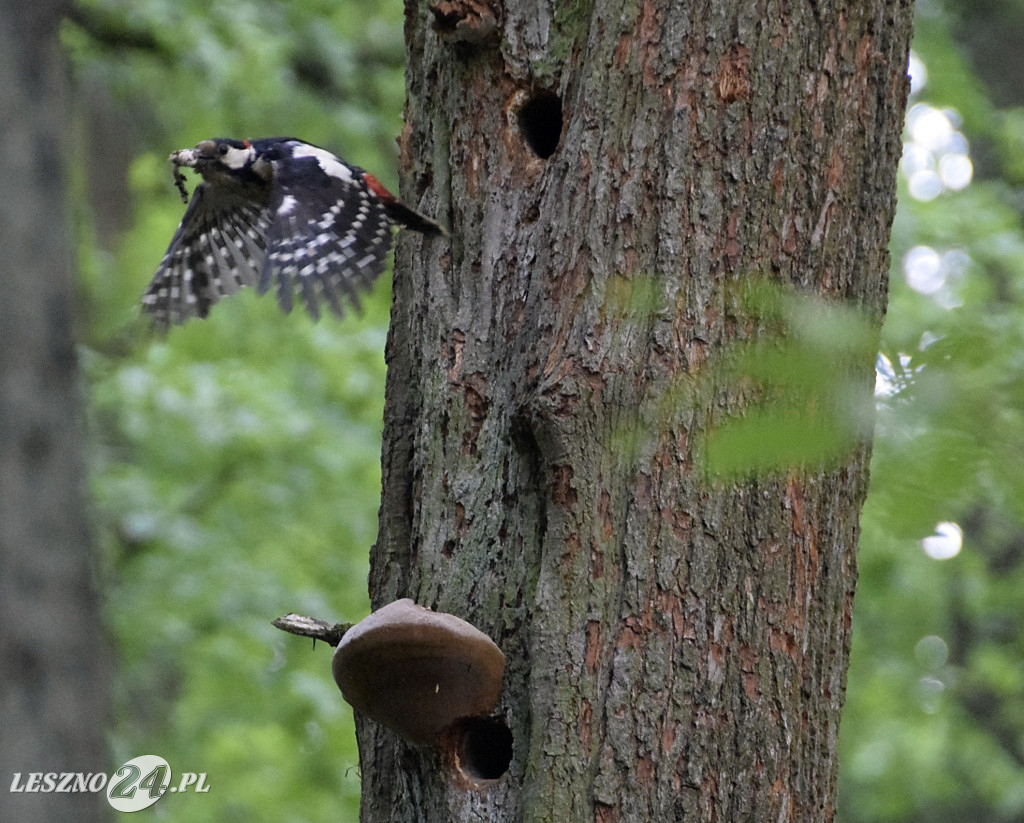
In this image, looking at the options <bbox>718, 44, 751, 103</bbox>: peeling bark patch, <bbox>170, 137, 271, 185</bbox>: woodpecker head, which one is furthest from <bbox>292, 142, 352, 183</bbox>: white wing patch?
<bbox>718, 44, 751, 103</bbox>: peeling bark patch

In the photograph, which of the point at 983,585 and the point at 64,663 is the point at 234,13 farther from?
the point at 983,585

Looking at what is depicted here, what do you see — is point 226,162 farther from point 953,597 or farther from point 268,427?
point 953,597

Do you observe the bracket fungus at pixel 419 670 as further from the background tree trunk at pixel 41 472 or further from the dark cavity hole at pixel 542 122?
the dark cavity hole at pixel 542 122

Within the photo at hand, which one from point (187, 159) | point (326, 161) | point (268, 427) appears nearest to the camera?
point (326, 161)

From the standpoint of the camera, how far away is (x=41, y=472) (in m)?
2.10

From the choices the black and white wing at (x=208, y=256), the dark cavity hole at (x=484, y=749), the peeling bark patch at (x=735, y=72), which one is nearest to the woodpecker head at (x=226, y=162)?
the black and white wing at (x=208, y=256)

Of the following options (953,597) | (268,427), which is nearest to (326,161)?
(268,427)

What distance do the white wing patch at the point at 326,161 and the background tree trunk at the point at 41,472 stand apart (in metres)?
1.60

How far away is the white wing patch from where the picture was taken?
12.8 feet

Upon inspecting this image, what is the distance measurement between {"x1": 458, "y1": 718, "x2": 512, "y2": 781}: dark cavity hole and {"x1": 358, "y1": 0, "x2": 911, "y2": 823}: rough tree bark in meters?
0.06

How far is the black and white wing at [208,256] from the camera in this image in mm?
4352

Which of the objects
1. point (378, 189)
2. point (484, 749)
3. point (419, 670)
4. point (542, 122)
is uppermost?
point (542, 122)

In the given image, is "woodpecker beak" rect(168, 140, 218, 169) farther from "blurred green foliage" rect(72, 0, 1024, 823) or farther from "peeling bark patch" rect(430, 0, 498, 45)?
"blurred green foliage" rect(72, 0, 1024, 823)

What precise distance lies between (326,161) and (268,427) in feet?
10.2
